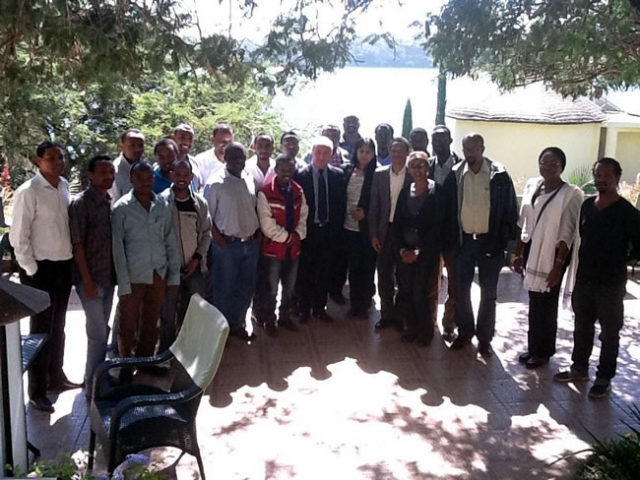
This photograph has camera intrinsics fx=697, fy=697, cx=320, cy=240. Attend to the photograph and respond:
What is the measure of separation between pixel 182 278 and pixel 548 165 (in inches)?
118

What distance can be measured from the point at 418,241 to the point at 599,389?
185 cm

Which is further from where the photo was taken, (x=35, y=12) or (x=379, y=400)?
(x=379, y=400)

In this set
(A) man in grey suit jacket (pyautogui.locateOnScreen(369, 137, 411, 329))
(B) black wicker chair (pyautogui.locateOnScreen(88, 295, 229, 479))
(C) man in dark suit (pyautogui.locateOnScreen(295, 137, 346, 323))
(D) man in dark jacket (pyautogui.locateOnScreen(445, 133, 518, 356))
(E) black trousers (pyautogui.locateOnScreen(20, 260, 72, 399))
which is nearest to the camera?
(B) black wicker chair (pyautogui.locateOnScreen(88, 295, 229, 479))

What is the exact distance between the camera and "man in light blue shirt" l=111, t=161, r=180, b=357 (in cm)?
484

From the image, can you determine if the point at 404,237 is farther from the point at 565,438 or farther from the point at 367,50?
the point at 565,438

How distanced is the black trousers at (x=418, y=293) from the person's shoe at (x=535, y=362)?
89 cm

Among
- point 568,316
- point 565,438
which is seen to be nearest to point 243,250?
point 565,438

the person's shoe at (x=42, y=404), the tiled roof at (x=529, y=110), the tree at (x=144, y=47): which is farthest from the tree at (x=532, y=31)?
the tiled roof at (x=529, y=110)

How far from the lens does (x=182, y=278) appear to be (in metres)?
5.56

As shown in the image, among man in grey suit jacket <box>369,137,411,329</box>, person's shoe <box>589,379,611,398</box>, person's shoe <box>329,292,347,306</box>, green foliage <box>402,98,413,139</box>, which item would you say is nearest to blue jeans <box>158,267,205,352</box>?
man in grey suit jacket <box>369,137,411,329</box>

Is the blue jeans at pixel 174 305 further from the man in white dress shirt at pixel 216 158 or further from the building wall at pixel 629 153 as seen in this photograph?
the building wall at pixel 629 153

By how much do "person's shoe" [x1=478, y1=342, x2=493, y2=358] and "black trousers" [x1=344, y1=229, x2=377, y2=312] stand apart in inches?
49.7

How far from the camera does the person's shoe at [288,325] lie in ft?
21.5

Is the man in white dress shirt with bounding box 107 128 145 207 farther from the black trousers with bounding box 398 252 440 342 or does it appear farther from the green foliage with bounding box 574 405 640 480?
the green foliage with bounding box 574 405 640 480
